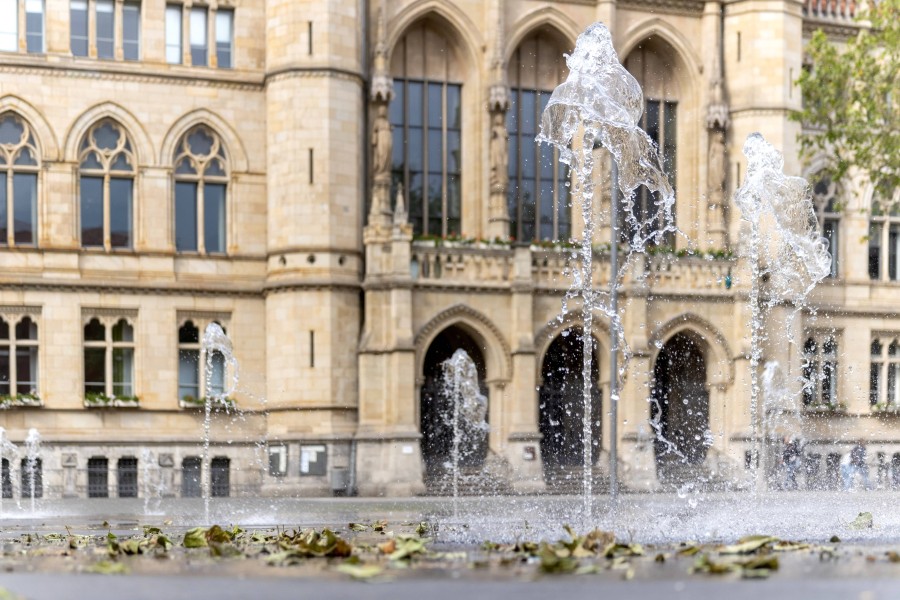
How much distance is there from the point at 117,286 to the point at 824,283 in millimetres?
19715

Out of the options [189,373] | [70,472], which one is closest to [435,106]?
[189,373]

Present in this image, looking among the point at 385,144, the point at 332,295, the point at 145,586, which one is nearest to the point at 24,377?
the point at 332,295

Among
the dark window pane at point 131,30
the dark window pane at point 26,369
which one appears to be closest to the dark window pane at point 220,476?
the dark window pane at point 26,369

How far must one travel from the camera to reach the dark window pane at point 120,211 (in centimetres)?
3628

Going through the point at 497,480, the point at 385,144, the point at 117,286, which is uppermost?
the point at 385,144

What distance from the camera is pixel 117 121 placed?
36.3 m

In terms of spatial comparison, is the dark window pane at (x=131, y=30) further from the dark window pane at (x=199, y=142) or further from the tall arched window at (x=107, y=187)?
the dark window pane at (x=199, y=142)

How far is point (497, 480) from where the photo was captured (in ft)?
115

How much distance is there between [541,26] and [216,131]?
29.8ft

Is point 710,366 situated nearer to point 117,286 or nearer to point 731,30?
point 731,30

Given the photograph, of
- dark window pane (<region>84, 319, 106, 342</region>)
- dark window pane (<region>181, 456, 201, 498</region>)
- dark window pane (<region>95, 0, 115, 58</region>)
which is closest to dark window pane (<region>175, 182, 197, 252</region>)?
dark window pane (<region>84, 319, 106, 342</region>)

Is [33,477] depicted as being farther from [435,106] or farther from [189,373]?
[435,106]

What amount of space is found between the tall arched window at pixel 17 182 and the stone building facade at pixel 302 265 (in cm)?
5

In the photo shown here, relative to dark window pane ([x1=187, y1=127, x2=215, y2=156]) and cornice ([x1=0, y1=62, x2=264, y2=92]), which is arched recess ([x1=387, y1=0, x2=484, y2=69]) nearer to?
cornice ([x1=0, y1=62, x2=264, y2=92])
